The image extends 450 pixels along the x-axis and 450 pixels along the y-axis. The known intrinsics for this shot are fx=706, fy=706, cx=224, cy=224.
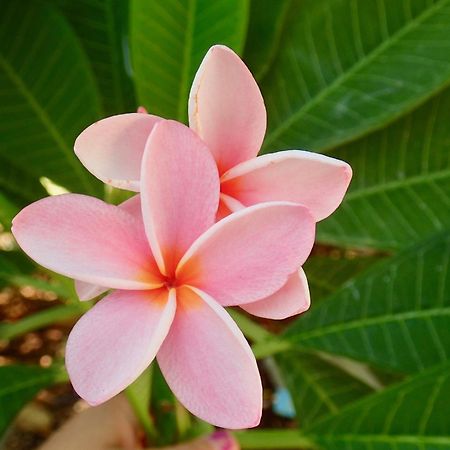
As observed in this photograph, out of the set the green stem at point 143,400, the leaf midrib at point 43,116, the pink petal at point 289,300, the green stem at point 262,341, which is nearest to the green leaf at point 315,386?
the green stem at point 262,341

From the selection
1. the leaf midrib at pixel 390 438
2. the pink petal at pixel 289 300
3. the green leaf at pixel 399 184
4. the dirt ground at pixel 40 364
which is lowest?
the dirt ground at pixel 40 364

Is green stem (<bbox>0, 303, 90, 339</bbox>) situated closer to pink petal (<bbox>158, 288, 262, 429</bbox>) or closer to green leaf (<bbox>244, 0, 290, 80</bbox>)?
green leaf (<bbox>244, 0, 290, 80</bbox>)

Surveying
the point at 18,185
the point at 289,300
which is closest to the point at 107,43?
the point at 18,185

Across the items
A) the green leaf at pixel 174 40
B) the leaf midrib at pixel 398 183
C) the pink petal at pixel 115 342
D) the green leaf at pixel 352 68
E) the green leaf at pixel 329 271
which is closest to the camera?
the pink petal at pixel 115 342

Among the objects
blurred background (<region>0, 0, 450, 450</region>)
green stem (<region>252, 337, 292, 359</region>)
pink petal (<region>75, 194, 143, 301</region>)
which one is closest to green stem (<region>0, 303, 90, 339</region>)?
blurred background (<region>0, 0, 450, 450</region>)

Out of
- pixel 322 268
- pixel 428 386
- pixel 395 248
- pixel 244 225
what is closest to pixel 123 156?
pixel 244 225

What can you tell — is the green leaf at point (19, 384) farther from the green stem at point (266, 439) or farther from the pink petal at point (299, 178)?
the pink petal at point (299, 178)

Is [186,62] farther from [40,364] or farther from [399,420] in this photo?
[40,364]

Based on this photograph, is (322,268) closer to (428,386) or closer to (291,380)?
(291,380)
